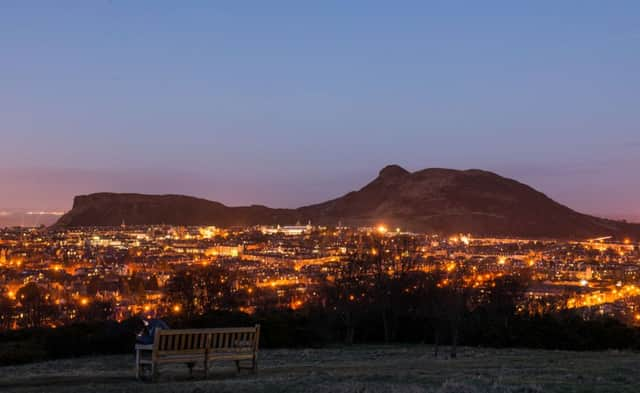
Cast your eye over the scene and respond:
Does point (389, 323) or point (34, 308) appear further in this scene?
point (34, 308)

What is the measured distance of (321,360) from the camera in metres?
15.2

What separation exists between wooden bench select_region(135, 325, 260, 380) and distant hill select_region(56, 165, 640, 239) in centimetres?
10970

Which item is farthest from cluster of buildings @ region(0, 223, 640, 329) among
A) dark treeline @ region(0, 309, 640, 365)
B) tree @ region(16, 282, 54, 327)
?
dark treeline @ region(0, 309, 640, 365)

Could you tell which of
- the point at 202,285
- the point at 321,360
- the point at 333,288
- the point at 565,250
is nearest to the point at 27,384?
the point at 321,360

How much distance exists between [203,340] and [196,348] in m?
0.16

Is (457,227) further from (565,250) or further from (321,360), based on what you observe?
(321,360)

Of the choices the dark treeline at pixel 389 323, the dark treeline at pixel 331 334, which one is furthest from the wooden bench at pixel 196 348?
the dark treeline at pixel 331 334

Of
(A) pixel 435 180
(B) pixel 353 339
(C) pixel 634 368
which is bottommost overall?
(B) pixel 353 339

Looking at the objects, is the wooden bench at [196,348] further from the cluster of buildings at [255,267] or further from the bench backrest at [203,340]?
the cluster of buildings at [255,267]

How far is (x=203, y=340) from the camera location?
35.9 feet

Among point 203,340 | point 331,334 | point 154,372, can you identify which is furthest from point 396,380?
point 331,334

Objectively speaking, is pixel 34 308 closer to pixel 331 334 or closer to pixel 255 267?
pixel 331 334

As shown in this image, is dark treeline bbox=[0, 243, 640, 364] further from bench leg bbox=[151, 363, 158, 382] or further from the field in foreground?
bench leg bbox=[151, 363, 158, 382]

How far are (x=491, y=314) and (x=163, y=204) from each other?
140 meters
